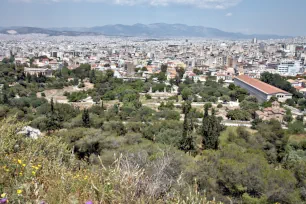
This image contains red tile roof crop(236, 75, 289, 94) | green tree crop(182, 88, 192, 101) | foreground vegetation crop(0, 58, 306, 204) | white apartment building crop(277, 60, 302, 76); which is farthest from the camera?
white apartment building crop(277, 60, 302, 76)

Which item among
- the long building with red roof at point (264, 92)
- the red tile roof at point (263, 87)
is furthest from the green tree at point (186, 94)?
the red tile roof at point (263, 87)

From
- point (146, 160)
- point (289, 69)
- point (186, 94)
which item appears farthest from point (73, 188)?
point (289, 69)

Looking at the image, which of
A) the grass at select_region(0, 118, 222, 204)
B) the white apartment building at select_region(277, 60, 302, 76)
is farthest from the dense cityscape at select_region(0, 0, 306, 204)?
the white apartment building at select_region(277, 60, 302, 76)

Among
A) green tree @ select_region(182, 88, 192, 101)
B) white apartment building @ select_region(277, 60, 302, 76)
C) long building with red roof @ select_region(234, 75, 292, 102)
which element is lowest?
green tree @ select_region(182, 88, 192, 101)

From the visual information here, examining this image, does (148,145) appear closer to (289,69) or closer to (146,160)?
(146,160)

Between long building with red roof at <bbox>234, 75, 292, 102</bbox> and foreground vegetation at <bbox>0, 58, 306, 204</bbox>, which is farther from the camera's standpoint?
long building with red roof at <bbox>234, 75, 292, 102</bbox>

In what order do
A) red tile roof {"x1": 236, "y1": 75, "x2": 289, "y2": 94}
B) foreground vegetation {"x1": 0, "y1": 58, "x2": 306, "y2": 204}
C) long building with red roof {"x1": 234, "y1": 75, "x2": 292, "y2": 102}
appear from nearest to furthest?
foreground vegetation {"x1": 0, "y1": 58, "x2": 306, "y2": 204} → long building with red roof {"x1": 234, "y1": 75, "x2": 292, "y2": 102} → red tile roof {"x1": 236, "y1": 75, "x2": 289, "y2": 94}

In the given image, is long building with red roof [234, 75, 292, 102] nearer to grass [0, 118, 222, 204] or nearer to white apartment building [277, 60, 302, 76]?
white apartment building [277, 60, 302, 76]

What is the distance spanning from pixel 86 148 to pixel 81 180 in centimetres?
850

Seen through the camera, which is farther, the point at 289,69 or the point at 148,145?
the point at 289,69

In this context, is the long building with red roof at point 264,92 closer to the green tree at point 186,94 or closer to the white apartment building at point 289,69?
the green tree at point 186,94

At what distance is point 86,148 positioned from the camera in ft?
35.2

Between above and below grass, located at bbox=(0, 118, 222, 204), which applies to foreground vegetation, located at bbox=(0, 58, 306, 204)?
below

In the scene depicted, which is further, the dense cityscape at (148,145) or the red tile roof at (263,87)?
the red tile roof at (263,87)
